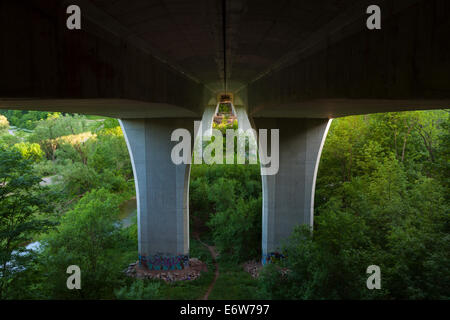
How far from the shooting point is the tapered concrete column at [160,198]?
Answer: 16562 millimetres

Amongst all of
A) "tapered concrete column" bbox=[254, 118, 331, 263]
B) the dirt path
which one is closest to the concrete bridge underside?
"tapered concrete column" bbox=[254, 118, 331, 263]

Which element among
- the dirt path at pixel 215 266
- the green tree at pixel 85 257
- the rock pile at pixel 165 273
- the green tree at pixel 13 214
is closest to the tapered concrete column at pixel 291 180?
the dirt path at pixel 215 266

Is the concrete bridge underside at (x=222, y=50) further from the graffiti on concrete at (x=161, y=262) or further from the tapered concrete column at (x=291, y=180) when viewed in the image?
the graffiti on concrete at (x=161, y=262)

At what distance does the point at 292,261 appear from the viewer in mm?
9492

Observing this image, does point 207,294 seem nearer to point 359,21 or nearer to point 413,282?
point 413,282

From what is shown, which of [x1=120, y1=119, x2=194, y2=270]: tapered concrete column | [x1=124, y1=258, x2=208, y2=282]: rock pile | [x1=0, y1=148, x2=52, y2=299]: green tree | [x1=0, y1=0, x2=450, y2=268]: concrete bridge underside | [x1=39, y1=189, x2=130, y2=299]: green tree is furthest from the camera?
[x1=120, y1=119, x2=194, y2=270]: tapered concrete column

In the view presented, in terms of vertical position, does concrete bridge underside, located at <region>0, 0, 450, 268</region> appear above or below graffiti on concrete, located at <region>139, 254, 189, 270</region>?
above

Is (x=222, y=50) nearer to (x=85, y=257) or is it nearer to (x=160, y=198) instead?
(x=85, y=257)

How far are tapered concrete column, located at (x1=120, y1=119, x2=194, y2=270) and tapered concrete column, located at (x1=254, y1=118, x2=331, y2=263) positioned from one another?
4912mm

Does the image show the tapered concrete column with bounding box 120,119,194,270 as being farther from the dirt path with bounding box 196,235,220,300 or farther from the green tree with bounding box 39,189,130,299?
the green tree with bounding box 39,189,130,299

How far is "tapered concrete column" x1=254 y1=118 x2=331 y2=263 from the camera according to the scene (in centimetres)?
Answer: 1666

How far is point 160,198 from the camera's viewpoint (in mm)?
17047

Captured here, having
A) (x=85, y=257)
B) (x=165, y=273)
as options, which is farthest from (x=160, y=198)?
(x=85, y=257)
